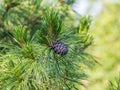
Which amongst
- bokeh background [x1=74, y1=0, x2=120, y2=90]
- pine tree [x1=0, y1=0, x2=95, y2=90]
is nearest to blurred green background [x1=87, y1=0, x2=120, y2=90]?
bokeh background [x1=74, y1=0, x2=120, y2=90]

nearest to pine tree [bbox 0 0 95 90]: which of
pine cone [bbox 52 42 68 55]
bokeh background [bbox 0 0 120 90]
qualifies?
pine cone [bbox 52 42 68 55]

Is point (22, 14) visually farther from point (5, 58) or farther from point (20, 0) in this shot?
point (5, 58)

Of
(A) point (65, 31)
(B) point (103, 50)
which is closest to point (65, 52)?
(A) point (65, 31)

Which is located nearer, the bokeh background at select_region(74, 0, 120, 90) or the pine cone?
the pine cone

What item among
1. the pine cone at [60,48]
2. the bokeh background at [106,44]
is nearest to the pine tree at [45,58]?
the pine cone at [60,48]

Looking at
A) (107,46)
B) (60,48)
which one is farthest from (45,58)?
(107,46)

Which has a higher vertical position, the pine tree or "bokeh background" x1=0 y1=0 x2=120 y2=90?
the pine tree

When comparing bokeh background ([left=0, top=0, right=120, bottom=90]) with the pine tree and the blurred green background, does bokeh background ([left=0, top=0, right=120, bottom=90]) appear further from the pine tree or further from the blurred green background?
the pine tree

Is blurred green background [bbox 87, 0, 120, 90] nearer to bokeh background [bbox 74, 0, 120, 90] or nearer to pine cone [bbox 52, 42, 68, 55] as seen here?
bokeh background [bbox 74, 0, 120, 90]

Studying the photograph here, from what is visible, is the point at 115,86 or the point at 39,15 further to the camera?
the point at 39,15
